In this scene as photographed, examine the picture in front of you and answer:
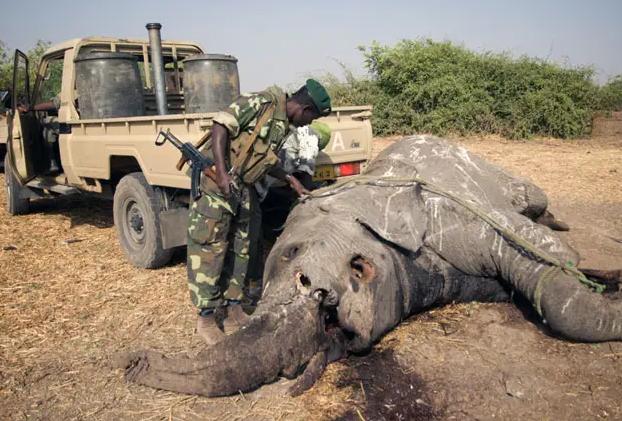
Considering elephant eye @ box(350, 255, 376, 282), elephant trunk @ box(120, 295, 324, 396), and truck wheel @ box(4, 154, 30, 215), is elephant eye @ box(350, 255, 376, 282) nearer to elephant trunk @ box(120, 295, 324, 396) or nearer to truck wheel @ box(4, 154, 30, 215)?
elephant trunk @ box(120, 295, 324, 396)

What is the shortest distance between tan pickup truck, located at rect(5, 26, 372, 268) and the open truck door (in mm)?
14

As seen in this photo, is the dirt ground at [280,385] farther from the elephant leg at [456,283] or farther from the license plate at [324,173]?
the license plate at [324,173]

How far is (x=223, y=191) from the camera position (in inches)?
158

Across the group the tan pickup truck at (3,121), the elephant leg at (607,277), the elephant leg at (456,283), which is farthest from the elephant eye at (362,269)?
the tan pickup truck at (3,121)

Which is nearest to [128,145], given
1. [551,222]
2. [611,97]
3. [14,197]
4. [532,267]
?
[532,267]

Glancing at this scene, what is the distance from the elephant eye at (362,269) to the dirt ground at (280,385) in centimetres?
58

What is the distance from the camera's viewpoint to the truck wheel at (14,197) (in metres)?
8.68

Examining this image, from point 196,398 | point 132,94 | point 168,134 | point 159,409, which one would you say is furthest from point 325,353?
point 132,94

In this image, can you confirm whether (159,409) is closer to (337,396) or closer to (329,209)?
(337,396)

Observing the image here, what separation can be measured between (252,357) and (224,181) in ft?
4.81

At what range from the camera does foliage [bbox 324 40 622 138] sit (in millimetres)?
16828

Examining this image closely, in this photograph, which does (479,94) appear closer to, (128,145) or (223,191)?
(128,145)

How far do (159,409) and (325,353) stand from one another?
3.49 feet

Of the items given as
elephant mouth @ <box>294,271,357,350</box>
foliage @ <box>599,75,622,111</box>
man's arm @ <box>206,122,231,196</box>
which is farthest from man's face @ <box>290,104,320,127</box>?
foliage @ <box>599,75,622,111</box>
